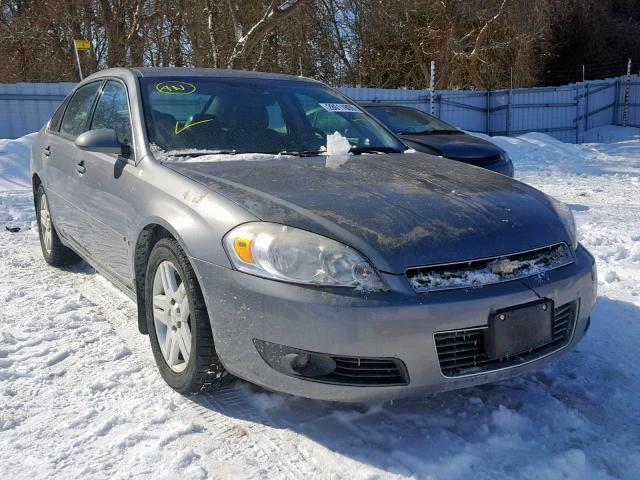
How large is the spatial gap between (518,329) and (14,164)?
31.1ft

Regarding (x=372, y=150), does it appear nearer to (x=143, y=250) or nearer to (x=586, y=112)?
(x=143, y=250)

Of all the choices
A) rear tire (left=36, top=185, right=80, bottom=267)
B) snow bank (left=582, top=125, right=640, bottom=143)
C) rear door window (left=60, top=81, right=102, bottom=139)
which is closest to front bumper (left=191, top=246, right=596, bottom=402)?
rear door window (left=60, top=81, right=102, bottom=139)

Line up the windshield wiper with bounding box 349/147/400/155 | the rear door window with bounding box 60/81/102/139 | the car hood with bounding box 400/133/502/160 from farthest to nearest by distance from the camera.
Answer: the car hood with bounding box 400/133/502/160 < the rear door window with bounding box 60/81/102/139 < the windshield wiper with bounding box 349/147/400/155

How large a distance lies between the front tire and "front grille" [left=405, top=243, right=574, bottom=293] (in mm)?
899

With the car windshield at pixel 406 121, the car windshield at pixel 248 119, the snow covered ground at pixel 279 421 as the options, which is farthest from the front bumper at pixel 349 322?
the car windshield at pixel 406 121

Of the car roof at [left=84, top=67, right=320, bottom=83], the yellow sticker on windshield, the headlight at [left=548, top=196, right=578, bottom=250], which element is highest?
the car roof at [left=84, top=67, right=320, bottom=83]

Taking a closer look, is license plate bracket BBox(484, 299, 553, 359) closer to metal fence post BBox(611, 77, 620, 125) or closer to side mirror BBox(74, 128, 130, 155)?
side mirror BBox(74, 128, 130, 155)

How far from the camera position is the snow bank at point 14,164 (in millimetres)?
9000

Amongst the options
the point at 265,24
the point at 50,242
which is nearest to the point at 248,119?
the point at 50,242

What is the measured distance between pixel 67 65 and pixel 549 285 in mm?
18511

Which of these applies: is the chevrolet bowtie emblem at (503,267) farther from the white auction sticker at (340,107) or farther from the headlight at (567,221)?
the white auction sticker at (340,107)

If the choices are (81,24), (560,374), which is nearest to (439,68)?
(81,24)

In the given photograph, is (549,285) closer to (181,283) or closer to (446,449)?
(446,449)

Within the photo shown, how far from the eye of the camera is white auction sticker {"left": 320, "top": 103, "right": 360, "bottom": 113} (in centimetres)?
387
